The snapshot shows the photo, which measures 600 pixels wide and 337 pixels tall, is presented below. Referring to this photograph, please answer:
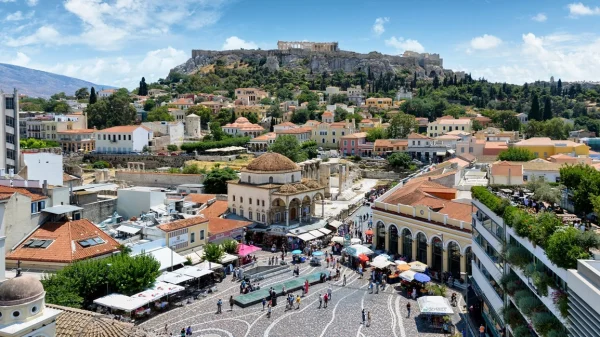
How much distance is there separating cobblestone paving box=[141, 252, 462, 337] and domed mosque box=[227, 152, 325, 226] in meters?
11.9

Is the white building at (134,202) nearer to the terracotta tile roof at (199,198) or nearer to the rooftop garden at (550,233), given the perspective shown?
the terracotta tile roof at (199,198)

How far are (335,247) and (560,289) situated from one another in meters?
21.4

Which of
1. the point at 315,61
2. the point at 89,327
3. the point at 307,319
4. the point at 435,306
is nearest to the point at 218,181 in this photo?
the point at 307,319

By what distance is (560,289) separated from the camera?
13734 mm

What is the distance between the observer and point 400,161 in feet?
243

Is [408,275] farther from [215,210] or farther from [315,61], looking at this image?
[315,61]

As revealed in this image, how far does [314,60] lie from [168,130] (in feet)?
298

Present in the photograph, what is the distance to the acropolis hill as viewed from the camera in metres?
166

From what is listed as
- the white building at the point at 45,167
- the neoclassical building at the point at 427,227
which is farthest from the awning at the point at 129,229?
the neoclassical building at the point at 427,227

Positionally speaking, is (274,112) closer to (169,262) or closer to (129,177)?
(129,177)

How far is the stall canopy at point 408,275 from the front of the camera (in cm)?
2659

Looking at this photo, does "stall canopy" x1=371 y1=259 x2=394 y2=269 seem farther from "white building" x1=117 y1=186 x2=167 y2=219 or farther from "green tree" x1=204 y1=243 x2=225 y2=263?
"white building" x1=117 y1=186 x2=167 y2=219

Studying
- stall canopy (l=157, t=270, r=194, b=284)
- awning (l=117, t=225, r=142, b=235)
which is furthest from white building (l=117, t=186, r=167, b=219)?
stall canopy (l=157, t=270, r=194, b=284)

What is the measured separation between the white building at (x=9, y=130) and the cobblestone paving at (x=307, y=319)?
1042 inches
